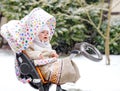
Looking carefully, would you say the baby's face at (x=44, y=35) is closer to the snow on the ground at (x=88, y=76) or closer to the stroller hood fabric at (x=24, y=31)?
the stroller hood fabric at (x=24, y=31)

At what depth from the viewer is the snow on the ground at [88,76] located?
5090 mm

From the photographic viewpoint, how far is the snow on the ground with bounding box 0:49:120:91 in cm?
509

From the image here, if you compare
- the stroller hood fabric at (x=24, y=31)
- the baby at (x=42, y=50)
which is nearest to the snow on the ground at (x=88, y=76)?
the baby at (x=42, y=50)

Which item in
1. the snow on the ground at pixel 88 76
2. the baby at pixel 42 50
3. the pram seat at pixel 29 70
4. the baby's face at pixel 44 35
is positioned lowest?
the snow on the ground at pixel 88 76

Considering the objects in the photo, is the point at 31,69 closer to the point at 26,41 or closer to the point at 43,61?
the point at 43,61

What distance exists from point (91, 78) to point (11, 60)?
2.32 meters

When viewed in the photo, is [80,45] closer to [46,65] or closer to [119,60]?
[46,65]

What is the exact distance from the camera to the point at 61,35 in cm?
870

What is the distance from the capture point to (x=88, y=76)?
19.6 feet

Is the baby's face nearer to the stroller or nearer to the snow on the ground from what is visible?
the stroller

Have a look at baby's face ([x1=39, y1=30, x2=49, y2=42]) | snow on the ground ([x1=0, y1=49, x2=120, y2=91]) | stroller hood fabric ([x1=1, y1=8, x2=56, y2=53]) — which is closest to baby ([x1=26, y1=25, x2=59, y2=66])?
baby's face ([x1=39, y1=30, x2=49, y2=42])

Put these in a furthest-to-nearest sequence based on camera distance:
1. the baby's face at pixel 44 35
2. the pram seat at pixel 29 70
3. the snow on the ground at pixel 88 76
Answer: the snow on the ground at pixel 88 76 → the baby's face at pixel 44 35 → the pram seat at pixel 29 70

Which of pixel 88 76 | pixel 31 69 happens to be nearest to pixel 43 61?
pixel 31 69

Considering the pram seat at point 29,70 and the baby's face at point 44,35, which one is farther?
the baby's face at point 44,35
